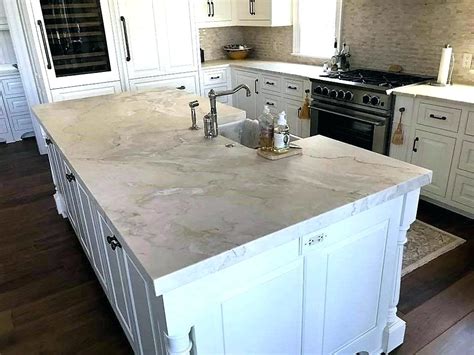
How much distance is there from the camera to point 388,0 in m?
3.65

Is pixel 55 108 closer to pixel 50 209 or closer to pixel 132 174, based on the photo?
pixel 50 209

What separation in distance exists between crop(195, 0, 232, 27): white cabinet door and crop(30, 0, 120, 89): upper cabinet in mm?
1297

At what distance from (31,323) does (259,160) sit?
158 centimetres

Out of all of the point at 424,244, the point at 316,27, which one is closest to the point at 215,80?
the point at 316,27

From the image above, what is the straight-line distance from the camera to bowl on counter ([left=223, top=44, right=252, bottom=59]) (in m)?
5.29

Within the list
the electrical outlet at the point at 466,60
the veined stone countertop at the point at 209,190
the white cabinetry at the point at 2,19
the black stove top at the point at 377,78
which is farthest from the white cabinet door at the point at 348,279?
the white cabinetry at the point at 2,19

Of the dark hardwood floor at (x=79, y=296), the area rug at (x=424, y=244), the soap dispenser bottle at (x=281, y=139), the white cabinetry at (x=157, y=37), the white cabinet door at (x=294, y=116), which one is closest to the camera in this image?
the soap dispenser bottle at (x=281, y=139)

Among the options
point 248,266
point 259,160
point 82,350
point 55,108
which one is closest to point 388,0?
point 259,160

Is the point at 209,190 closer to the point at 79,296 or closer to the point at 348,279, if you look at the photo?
the point at 348,279

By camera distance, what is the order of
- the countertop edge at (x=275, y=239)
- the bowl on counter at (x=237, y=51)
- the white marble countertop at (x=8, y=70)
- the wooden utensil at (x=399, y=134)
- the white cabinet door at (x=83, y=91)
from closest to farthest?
the countertop edge at (x=275, y=239)
the wooden utensil at (x=399, y=134)
the white cabinet door at (x=83, y=91)
the white marble countertop at (x=8, y=70)
the bowl on counter at (x=237, y=51)

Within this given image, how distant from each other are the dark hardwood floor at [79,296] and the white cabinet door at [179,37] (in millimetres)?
2139

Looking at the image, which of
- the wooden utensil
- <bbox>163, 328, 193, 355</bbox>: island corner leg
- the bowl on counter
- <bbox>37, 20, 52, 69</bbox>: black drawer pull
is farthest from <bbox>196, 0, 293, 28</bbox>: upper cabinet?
<bbox>163, 328, 193, 355</bbox>: island corner leg

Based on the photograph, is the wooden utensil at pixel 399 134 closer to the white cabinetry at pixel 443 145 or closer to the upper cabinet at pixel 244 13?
the white cabinetry at pixel 443 145

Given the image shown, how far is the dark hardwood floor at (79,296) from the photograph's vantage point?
6.51 ft
